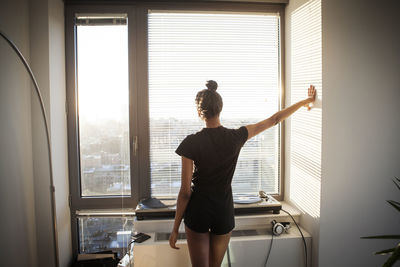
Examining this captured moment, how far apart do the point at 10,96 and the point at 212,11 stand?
166 centimetres

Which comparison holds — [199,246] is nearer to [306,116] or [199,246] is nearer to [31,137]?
[306,116]

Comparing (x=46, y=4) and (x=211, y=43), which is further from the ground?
(x=46, y=4)

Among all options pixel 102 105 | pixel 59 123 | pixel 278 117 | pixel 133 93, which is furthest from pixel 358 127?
pixel 59 123

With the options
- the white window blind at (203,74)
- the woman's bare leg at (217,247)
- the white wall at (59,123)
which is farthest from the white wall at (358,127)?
the white wall at (59,123)

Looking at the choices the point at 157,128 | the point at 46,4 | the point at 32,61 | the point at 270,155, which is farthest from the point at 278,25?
the point at 32,61

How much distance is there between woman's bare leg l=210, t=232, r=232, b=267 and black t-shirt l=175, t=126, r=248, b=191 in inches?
12.2

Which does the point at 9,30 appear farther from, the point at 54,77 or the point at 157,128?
the point at 157,128

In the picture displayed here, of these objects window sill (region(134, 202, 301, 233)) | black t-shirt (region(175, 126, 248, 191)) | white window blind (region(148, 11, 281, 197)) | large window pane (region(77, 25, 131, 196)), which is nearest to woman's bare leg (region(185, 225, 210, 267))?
black t-shirt (region(175, 126, 248, 191))

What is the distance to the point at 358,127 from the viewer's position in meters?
1.90

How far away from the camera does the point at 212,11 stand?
2.31 meters

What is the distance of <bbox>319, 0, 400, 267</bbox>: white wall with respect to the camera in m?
1.86

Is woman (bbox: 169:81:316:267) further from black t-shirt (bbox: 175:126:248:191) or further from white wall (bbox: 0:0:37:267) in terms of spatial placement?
white wall (bbox: 0:0:37:267)

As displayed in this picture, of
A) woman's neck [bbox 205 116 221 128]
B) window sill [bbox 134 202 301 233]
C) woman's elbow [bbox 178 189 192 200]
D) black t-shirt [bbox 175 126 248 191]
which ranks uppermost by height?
woman's neck [bbox 205 116 221 128]

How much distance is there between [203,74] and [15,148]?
1497mm
